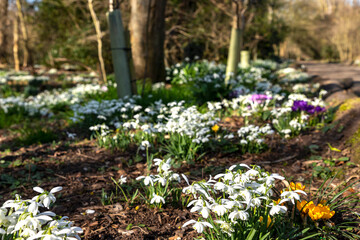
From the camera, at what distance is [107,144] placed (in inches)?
147

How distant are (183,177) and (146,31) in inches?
194

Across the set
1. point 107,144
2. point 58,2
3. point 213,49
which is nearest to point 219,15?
point 213,49

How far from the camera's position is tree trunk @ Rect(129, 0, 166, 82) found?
22.5 feet

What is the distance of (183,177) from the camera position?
8.58 feet

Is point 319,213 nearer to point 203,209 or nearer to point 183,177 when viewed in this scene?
point 203,209

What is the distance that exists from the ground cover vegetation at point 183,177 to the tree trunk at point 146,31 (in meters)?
1.87

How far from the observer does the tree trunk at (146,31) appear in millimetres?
6852

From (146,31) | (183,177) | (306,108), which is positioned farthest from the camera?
(146,31)

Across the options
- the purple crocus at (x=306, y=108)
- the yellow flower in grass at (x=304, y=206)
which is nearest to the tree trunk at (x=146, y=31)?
the purple crocus at (x=306, y=108)

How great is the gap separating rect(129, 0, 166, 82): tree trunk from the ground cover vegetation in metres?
1.87

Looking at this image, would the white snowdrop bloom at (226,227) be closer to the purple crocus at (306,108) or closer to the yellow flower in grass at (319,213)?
the yellow flower in grass at (319,213)

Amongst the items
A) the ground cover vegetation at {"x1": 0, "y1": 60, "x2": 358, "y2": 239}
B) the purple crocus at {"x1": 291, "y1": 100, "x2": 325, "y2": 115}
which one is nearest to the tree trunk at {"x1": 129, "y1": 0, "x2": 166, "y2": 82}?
the ground cover vegetation at {"x1": 0, "y1": 60, "x2": 358, "y2": 239}

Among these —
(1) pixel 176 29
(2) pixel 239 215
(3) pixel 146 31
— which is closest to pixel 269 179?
(2) pixel 239 215

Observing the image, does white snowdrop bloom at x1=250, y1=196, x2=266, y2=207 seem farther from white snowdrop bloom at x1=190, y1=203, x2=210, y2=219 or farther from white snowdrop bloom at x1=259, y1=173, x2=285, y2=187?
white snowdrop bloom at x1=190, y1=203, x2=210, y2=219
